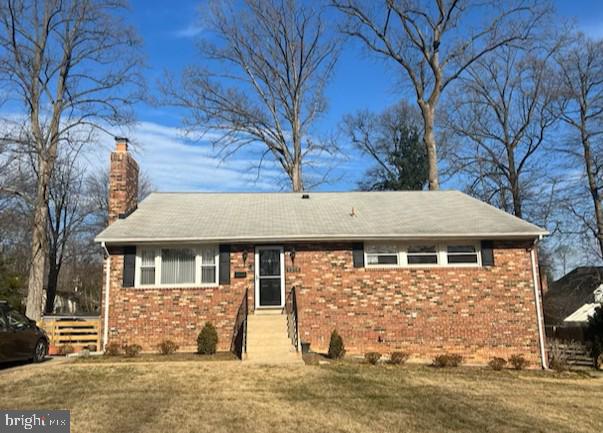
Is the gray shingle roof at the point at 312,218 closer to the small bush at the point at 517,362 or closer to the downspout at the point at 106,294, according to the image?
the downspout at the point at 106,294

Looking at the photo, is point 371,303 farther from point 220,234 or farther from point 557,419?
point 557,419

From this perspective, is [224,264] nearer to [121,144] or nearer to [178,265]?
[178,265]

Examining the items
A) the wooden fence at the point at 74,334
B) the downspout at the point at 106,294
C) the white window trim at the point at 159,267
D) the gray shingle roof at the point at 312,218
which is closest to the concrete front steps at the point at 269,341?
the white window trim at the point at 159,267

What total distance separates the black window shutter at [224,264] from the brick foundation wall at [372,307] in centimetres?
15

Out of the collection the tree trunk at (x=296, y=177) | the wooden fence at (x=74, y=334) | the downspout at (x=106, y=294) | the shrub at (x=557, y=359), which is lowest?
the shrub at (x=557, y=359)

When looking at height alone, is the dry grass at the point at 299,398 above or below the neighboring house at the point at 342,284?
below

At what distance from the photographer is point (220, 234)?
14.4m

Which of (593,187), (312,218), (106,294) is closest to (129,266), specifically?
(106,294)

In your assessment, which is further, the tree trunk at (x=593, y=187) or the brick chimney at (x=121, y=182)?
the tree trunk at (x=593, y=187)

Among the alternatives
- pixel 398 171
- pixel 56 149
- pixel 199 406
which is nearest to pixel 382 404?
pixel 199 406

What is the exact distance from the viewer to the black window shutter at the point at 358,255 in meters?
14.4

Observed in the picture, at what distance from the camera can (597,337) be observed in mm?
16406

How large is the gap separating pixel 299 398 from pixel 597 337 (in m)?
12.5

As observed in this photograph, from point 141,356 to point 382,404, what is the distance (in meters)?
7.28
